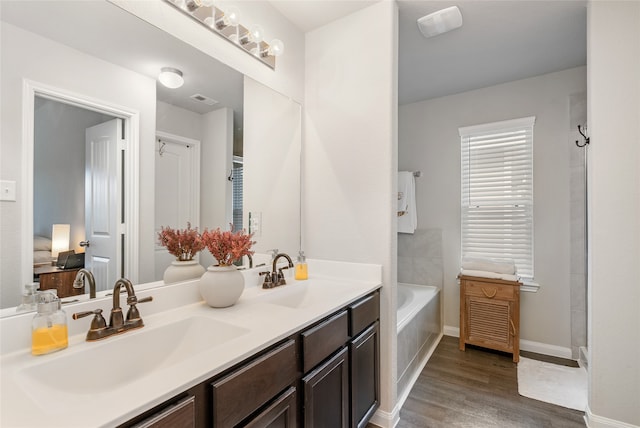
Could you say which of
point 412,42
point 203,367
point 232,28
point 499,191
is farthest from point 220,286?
point 499,191

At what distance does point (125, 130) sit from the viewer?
125 centimetres

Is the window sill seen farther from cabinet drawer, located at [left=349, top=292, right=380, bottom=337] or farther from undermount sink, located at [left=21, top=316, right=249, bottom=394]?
undermount sink, located at [left=21, top=316, right=249, bottom=394]

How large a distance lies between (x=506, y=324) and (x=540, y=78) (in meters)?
2.27

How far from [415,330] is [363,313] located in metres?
1.03

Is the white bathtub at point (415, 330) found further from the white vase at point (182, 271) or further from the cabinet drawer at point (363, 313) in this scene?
the white vase at point (182, 271)

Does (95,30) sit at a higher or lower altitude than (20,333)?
higher

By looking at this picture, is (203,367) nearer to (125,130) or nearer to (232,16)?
(125,130)

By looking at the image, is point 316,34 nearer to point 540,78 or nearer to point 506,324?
point 540,78

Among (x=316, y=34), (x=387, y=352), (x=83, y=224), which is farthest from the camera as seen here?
(x=316, y=34)

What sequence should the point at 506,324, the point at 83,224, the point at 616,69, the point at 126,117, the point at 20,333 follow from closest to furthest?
the point at 20,333
the point at 83,224
the point at 126,117
the point at 616,69
the point at 506,324

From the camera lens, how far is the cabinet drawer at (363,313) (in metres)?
1.54

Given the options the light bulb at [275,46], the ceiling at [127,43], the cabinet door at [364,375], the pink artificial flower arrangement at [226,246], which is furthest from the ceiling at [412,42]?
the cabinet door at [364,375]

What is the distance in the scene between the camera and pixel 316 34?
7.06 ft

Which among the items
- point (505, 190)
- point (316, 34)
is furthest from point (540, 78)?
point (316, 34)
